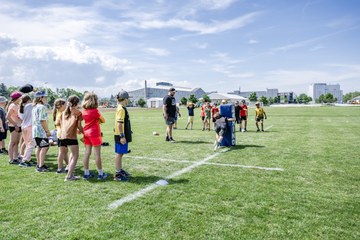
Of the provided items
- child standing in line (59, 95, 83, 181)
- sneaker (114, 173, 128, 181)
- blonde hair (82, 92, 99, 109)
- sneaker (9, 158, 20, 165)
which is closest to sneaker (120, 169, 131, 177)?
sneaker (114, 173, 128, 181)

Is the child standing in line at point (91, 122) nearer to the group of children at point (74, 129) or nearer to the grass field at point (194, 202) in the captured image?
the group of children at point (74, 129)

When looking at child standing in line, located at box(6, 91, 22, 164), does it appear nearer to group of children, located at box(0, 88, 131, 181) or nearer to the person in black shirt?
group of children, located at box(0, 88, 131, 181)

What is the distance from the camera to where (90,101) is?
6223mm

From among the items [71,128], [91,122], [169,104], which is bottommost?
[71,128]

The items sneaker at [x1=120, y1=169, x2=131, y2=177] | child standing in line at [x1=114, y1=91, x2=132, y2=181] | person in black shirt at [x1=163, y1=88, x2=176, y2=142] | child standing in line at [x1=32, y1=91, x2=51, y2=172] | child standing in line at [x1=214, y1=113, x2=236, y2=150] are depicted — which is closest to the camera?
child standing in line at [x1=114, y1=91, x2=132, y2=181]

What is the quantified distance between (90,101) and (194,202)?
3160 millimetres

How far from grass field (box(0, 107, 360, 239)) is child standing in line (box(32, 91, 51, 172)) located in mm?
537

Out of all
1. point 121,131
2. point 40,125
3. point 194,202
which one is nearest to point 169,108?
point 40,125

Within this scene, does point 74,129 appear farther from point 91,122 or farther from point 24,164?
point 24,164

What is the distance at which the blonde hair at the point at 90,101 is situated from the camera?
6207 mm

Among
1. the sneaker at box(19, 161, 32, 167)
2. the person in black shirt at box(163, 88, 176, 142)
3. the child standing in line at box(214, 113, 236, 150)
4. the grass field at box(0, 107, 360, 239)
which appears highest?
the person in black shirt at box(163, 88, 176, 142)

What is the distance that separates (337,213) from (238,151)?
5.59 m

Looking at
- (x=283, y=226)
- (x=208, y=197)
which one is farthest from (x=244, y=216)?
(x=208, y=197)

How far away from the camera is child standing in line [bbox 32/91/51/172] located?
7070 mm
